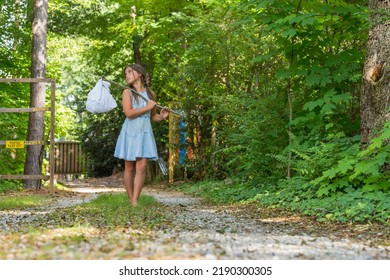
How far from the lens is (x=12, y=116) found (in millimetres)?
14930

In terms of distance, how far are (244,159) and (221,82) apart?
365 cm

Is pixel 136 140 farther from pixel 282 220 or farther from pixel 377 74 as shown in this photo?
pixel 377 74

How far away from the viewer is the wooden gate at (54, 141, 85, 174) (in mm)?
27578

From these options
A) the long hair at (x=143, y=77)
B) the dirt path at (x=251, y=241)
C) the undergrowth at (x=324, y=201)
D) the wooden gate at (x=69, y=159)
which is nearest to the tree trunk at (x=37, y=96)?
the undergrowth at (x=324, y=201)

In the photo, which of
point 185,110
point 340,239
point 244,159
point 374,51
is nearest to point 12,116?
point 185,110

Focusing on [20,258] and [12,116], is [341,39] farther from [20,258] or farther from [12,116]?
[12,116]

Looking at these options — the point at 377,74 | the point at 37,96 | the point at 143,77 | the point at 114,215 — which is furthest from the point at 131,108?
the point at 37,96

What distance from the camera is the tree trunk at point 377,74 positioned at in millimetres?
7777

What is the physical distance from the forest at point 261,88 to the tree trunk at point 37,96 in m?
0.61

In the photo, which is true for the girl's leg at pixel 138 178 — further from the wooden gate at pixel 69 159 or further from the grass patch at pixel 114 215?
the wooden gate at pixel 69 159

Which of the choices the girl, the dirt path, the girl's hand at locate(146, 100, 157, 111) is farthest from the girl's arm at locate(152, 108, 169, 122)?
the dirt path

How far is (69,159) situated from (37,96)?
14.6 m

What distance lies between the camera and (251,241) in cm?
479

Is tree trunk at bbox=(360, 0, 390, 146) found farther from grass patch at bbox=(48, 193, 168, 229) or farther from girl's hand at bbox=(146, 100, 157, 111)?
grass patch at bbox=(48, 193, 168, 229)
